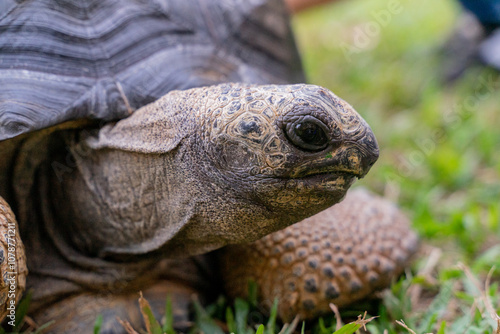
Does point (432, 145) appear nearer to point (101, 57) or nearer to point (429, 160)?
point (429, 160)

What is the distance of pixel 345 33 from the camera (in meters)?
6.70

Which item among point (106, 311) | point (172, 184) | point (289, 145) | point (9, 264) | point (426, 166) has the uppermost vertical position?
point (289, 145)

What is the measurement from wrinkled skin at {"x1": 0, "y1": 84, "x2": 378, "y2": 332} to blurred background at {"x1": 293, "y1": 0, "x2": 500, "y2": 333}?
2.35 ft

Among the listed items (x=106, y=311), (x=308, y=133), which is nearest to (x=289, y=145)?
(x=308, y=133)

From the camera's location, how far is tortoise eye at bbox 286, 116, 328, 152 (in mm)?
1398

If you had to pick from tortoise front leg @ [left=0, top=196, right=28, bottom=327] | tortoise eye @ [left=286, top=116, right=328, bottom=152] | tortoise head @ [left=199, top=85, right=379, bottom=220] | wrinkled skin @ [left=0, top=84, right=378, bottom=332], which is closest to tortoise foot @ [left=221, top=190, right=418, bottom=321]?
wrinkled skin @ [left=0, top=84, right=378, bottom=332]

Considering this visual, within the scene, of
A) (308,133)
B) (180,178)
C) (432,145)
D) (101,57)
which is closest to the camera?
(308,133)

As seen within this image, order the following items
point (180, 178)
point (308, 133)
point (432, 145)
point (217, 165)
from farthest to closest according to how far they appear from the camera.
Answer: point (432, 145) < point (180, 178) < point (217, 165) < point (308, 133)

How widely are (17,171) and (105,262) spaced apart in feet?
1.52

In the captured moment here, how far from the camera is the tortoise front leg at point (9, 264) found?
1.53m

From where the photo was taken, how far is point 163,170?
1674 mm

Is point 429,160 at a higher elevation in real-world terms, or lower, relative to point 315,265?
lower

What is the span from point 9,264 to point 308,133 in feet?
3.25

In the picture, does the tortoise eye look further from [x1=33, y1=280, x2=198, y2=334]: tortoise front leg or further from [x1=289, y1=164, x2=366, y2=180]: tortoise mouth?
[x1=33, y1=280, x2=198, y2=334]: tortoise front leg
